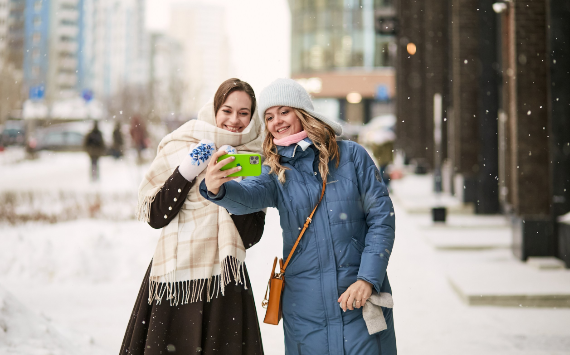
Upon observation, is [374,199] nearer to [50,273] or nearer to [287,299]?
[287,299]

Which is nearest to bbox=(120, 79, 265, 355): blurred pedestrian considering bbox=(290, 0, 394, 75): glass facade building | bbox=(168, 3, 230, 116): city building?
bbox=(290, 0, 394, 75): glass facade building

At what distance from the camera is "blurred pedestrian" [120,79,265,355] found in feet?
9.65

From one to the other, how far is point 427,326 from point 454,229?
16.9 ft

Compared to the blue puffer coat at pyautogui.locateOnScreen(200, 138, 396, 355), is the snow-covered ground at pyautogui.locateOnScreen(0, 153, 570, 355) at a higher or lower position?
lower

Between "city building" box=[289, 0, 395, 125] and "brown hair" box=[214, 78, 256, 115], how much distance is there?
4583 cm

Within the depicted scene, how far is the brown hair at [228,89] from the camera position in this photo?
296 cm

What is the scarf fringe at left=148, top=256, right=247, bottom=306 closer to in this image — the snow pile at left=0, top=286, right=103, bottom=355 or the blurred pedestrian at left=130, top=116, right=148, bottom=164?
the snow pile at left=0, top=286, right=103, bottom=355

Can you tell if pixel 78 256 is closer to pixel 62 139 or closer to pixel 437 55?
pixel 437 55

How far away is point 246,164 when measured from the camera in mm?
2477

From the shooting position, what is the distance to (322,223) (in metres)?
2.60

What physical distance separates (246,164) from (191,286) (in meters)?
0.86

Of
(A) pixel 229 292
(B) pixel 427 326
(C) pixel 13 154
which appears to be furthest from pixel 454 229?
(C) pixel 13 154

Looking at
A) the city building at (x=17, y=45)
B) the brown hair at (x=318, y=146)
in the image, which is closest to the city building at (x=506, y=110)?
the brown hair at (x=318, y=146)

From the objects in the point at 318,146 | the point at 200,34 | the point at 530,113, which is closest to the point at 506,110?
the point at 530,113
